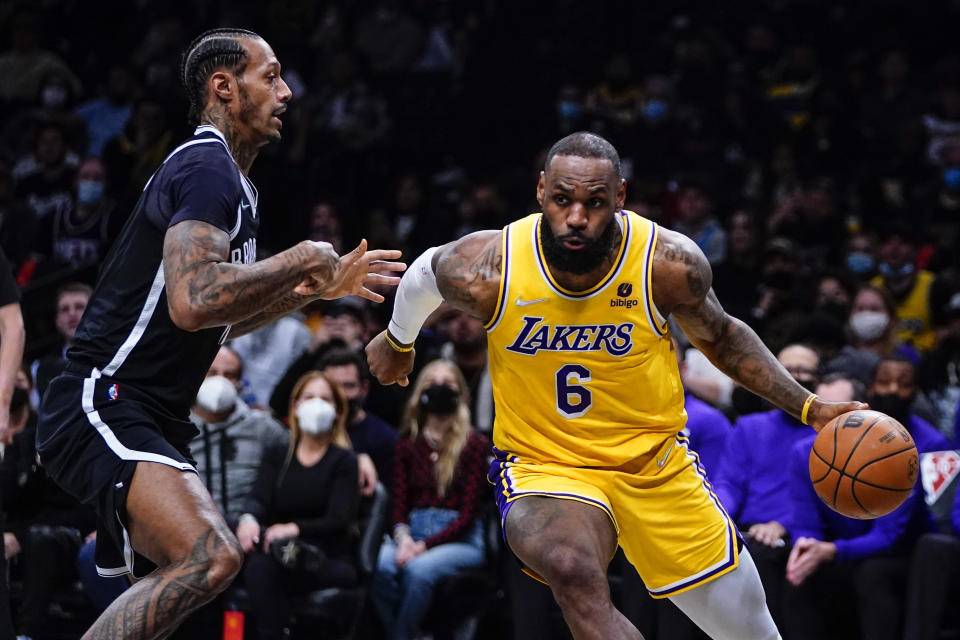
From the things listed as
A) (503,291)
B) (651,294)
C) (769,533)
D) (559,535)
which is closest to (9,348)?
(503,291)

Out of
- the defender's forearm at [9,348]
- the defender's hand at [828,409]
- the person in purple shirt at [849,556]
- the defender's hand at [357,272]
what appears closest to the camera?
the defender's hand at [357,272]

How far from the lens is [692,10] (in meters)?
12.6

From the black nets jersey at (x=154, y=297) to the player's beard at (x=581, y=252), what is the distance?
3.36ft

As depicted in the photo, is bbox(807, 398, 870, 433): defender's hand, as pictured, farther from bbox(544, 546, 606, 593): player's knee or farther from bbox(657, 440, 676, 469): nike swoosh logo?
bbox(544, 546, 606, 593): player's knee

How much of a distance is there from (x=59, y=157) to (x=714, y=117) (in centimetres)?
566

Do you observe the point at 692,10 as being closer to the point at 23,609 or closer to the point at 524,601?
the point at 524,601

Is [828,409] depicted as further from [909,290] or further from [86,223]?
[86,223]

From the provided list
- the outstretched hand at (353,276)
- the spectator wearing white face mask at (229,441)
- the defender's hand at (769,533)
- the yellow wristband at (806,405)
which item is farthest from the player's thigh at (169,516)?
the defender's hand at (769,533)

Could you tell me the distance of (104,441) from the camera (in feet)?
12.0

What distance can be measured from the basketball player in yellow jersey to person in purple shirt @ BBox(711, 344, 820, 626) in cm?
199

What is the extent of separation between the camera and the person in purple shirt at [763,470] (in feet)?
20.6

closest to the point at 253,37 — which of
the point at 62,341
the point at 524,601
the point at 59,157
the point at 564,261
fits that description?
the point at 564,261

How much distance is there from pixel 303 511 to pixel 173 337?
311 cm

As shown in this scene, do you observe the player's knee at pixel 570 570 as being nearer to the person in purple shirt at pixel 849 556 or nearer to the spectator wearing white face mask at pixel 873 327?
the person in purple shirt at pixel 849 556
